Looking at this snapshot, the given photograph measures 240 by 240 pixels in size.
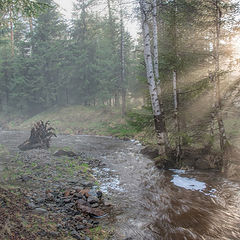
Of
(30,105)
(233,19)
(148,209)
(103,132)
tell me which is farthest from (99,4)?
(30,105)

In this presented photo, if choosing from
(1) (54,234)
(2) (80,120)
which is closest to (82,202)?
(1) (54,234)

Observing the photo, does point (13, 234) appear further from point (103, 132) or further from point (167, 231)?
point (103, 132)

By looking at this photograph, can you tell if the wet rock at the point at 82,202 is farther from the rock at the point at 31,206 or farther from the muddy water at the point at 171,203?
the rock at the point at 31,206

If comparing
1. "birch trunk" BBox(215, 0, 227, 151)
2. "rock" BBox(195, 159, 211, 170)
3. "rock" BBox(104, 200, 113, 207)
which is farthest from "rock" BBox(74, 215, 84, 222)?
"birch trunk" BBox(215, 0, 227, 151)

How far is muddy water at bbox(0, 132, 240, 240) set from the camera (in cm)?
501

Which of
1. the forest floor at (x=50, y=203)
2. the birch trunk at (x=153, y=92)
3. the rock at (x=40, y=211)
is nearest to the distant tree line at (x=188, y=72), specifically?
the birch trunk at (x=153, y=92)

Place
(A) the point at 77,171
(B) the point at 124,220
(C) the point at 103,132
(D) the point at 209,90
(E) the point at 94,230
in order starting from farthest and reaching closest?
(C) the point at 103,132 → (D) the point at 209,90 → (A) the point at 77,171 → (B) the point at 124,220 → (E) the point at 94,230

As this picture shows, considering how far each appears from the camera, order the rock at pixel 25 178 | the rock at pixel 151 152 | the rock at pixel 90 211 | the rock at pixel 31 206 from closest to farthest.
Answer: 1. the rock at pixel 31 206
2. the rock at pixel 90 211
3. the rock at pixel 25 178
4. the rock at pixel 151 152

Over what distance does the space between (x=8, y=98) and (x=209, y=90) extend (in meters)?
42.8

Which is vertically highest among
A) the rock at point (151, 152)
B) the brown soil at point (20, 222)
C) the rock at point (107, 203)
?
the brown soil at point (20, 222)

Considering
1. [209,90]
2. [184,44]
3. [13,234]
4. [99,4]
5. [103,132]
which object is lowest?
[103,132]

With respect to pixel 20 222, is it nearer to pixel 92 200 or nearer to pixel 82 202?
pixel 82 202

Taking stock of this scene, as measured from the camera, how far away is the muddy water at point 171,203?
16.4 ft

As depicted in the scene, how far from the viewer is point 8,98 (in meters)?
42.5
